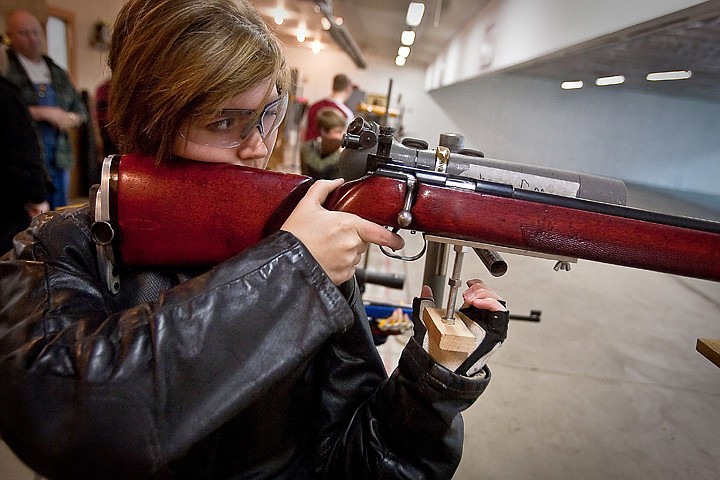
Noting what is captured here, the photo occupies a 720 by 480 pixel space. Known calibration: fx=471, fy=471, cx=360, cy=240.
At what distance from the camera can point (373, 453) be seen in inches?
28.9

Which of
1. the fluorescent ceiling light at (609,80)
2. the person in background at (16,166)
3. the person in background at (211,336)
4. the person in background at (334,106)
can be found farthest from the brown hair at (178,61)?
the person in background at (334,106)

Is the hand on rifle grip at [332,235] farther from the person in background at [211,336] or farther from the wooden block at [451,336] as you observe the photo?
the wooden block at [451,336]

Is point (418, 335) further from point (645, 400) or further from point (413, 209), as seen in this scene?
point (645, 400)

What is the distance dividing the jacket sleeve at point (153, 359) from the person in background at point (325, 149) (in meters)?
2.22

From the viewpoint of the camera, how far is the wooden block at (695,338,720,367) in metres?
0.78

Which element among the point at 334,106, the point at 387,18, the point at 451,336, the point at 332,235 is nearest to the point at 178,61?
the point at 332,235

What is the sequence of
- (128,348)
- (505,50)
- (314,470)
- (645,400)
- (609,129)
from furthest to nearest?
(505,50) → (645,400) → (609,129) → (314,470) → (128,348)

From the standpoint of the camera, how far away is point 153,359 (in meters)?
0.48

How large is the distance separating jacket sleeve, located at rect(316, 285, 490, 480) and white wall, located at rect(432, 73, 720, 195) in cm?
45

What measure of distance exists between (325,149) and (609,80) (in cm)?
178

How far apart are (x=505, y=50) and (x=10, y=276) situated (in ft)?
8.73

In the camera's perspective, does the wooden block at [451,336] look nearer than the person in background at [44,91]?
Yes

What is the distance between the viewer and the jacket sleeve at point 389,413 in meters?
0.64

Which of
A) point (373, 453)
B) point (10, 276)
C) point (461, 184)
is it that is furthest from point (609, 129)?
point (10, 276)
